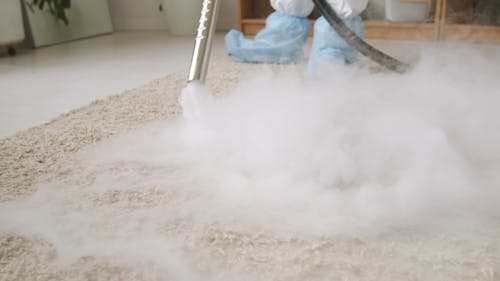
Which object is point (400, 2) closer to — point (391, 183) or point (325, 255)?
point (391, 183)

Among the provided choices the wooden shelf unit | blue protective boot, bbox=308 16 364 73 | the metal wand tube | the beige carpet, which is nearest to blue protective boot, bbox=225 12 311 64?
blue protective boot, bbox=308 16 364 73

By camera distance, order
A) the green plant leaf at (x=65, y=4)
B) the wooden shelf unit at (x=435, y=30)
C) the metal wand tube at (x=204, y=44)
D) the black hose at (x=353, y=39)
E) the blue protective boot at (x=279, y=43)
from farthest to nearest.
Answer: the green plant leaf at (x=65, y=4) < the wooden shelf unit at (x=435, y=30) < the blue protective boot at (x=279, y=43) < the black hose at (x=353, y=39) < the metal wand tube at (x=204, y=44)

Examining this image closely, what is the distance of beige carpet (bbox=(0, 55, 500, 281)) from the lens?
1.85 feet

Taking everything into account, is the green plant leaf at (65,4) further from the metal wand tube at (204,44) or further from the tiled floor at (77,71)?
the metal wand tube at (204,44)

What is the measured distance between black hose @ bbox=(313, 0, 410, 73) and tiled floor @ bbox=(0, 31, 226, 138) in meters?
0.62

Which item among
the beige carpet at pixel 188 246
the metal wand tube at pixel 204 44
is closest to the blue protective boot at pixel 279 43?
the metal wand tube at pixel 204 44

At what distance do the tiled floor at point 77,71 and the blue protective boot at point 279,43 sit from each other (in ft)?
0.90

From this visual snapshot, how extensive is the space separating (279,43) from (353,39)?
1.27 ft

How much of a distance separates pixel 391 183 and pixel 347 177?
6cm

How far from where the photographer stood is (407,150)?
0.80 meters

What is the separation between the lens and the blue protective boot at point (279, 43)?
1.84 m

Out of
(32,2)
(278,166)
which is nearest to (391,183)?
(278,166)

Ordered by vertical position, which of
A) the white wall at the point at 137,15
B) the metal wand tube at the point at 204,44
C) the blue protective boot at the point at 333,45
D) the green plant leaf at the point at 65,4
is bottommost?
the white wall at the point at 137,15

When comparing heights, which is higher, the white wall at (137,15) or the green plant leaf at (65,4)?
the green plant leaf at (65,4)
